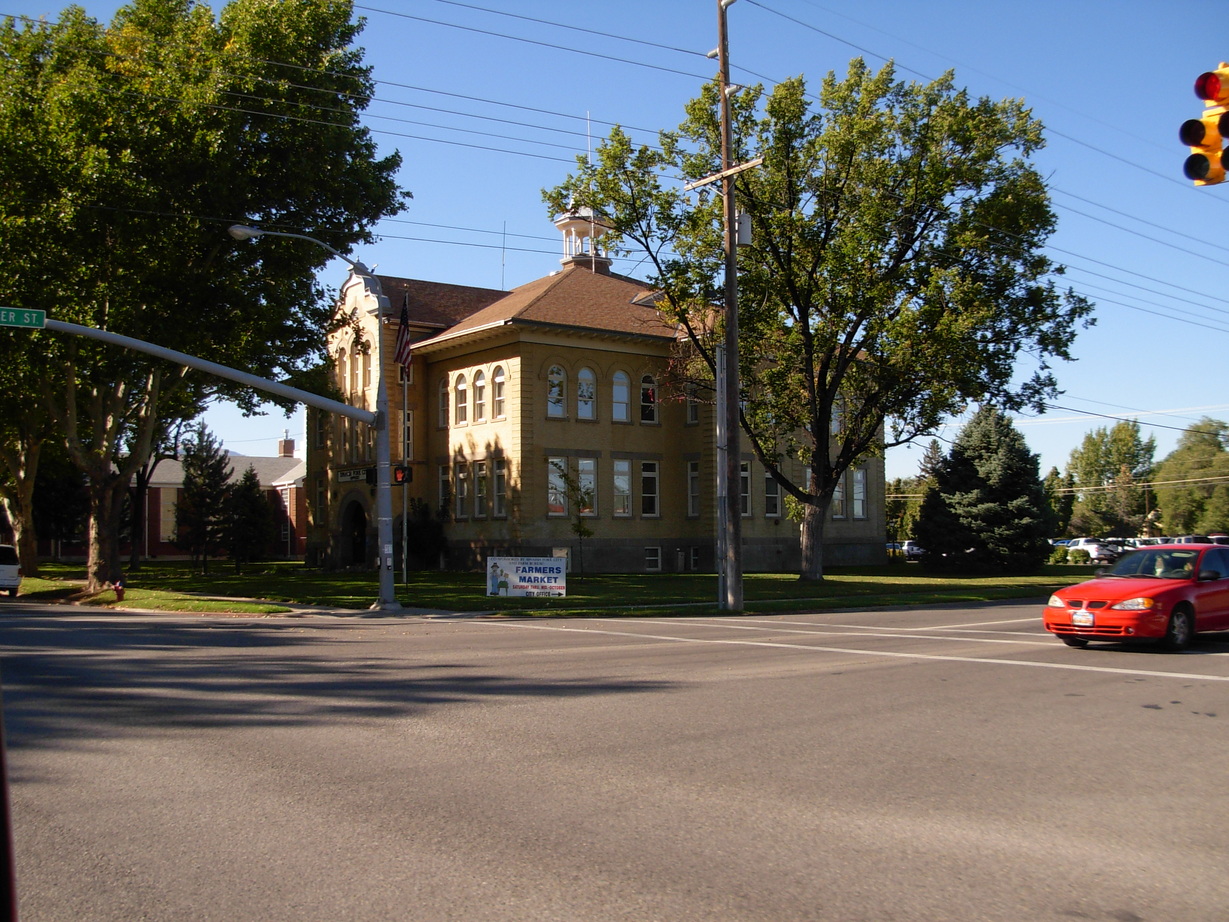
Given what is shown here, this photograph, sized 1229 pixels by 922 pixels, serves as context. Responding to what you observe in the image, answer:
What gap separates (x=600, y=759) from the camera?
7.95 meters

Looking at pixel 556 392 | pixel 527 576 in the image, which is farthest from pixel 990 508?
pixel 527 576

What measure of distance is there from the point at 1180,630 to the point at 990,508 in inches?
1190

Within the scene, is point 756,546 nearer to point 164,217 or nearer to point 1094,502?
point 164,217

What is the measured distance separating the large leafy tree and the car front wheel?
2345 centimetres

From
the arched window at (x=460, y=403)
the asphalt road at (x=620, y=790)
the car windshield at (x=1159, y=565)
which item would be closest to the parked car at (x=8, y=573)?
the arched window at (x=460, y=403)

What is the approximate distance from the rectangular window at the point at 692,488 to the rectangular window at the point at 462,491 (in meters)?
9.54

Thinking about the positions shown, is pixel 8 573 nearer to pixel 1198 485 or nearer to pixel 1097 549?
pixel 1097 549

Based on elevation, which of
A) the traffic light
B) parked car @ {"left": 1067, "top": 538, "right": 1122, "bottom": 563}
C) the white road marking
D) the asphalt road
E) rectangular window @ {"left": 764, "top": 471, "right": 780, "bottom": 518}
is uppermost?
the traffic light

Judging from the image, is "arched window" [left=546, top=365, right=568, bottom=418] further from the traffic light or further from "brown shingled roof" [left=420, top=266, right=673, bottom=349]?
the traffic light

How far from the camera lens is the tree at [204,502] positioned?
5294 cm

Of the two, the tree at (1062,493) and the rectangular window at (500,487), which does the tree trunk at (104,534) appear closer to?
the rectangular window at (500,487)

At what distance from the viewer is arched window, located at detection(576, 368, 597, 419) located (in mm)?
42469

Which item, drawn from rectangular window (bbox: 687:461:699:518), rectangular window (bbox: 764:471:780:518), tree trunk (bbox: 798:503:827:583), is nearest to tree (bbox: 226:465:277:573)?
rectangular window (bbox: 687:461:699:518)

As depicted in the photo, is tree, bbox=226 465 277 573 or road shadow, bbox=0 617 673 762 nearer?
road shadow, bbox=0 617 673 762
